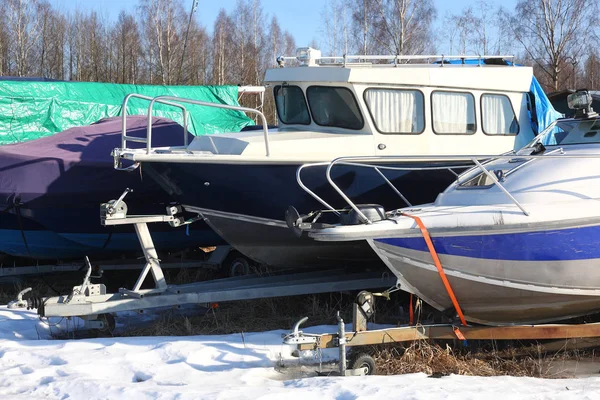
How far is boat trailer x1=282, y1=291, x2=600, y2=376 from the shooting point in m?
4.90

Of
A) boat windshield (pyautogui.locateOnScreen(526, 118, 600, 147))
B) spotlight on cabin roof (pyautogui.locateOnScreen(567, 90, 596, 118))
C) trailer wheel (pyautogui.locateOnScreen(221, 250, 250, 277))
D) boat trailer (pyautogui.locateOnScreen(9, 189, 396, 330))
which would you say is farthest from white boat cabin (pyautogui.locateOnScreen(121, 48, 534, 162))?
trailer wheel (pyautogui.locateOnScreen(221, 250, 250, 277))

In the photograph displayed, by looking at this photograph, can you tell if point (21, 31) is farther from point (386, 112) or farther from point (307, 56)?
point (386, 112)

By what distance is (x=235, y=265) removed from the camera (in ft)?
26.1

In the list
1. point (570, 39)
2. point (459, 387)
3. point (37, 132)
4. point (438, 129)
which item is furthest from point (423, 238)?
point (570, 39)

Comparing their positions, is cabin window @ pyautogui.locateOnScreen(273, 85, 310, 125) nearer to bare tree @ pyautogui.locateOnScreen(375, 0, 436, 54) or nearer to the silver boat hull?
the silver boat hull

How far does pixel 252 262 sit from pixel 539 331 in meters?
3.58

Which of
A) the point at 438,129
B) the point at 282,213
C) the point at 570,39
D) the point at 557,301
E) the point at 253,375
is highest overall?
the point at 570,39

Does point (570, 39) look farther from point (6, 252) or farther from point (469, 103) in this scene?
point (6, 252)

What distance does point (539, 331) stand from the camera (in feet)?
16.8

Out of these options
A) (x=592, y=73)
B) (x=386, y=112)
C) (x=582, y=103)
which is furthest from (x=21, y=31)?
(x=582, y=103)

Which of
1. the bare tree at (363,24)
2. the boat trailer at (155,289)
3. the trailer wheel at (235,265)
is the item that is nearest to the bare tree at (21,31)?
the bare tree at (363,24)

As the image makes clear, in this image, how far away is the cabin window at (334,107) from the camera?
6.99 m

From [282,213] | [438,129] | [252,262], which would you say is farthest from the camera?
[252,262]

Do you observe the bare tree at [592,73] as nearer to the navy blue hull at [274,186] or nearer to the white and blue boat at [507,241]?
the navy blue hull at [274,186]
